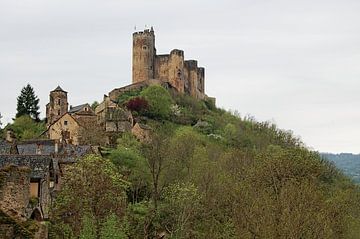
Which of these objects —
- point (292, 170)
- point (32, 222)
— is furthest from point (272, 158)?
point (32, 222)

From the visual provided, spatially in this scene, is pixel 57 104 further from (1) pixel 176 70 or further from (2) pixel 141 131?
(1) pixel 176 70

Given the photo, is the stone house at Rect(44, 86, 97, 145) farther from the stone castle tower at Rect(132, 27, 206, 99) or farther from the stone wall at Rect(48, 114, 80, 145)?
the stone castle tower at Rect(132, 27, 206, 99)

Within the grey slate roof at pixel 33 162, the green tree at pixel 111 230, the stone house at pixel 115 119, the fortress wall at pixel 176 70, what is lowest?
the green tree at pixel 111 230

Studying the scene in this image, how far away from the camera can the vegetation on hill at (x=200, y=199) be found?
1379 inches

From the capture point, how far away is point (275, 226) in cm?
3303

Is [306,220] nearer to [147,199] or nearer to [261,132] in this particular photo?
[147,199]

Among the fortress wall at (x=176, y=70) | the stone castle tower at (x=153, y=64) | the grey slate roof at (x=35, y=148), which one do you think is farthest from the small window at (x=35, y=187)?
the fortress wall at (x=176, y=70)

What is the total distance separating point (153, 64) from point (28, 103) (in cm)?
2838

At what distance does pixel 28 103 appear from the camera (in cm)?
10212

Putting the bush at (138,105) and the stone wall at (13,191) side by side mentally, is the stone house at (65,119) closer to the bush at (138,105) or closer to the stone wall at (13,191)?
the bush at (138,105)

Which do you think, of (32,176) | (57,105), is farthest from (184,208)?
(57,105)

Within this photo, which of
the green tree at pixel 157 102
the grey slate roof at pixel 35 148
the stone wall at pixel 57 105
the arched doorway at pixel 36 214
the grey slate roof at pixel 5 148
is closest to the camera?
the arched doorway at pixel 36 214

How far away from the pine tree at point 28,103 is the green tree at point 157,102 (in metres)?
17.4

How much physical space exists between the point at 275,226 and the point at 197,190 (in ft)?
53.9
